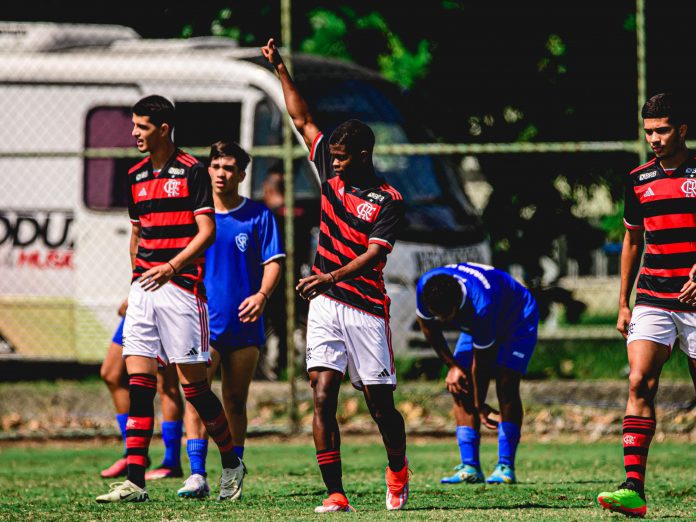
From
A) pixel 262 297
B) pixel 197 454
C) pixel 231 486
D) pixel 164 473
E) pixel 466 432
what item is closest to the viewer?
pixel 231 486

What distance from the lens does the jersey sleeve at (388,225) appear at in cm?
668

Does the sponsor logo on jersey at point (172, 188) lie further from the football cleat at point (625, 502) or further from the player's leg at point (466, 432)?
the football cleat at point (625, 502)

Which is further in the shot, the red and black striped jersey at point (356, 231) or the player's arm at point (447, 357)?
the player's arm at point (447, 357)

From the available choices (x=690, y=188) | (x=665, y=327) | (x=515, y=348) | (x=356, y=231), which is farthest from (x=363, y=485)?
(x=690, y=188)

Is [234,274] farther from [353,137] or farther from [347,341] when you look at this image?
[353,137]

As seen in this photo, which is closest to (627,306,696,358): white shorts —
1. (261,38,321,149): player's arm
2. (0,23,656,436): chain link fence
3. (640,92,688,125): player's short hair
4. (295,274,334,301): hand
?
(640,92,688,125): player's short hair

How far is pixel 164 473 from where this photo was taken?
8.59 metres

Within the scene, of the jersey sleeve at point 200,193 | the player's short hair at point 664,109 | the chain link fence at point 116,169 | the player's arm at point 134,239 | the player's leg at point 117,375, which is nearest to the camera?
the player's short hair at point 664,109

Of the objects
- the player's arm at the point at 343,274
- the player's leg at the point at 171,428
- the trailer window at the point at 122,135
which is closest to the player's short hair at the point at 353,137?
the player's arm at the point at 343,274

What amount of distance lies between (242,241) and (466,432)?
72.4 inches

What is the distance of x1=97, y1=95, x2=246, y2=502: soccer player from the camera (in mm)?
7133

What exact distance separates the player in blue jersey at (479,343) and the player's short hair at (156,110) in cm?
191

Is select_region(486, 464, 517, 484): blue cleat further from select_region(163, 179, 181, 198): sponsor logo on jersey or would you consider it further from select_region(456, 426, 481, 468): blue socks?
select_region(163, 179, 181, 198): sponsor logo on jersey

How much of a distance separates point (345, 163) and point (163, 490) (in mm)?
2318
